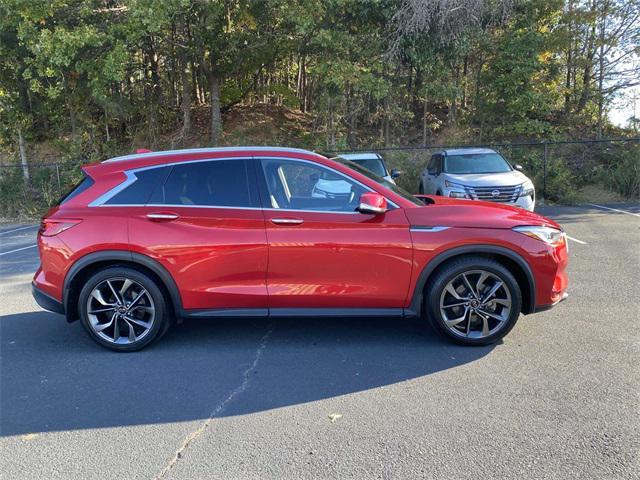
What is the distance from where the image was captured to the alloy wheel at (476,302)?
175 inches

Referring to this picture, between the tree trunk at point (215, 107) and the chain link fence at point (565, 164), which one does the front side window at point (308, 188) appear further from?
the tree trunk at point (215, 107)

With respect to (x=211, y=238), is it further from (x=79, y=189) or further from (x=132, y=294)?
(x=79, y=189)

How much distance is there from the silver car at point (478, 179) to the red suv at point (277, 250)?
6.00 meters

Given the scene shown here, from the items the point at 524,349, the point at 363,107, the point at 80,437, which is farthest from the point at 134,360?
the point at 363,107

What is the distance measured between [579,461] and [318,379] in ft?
6.03

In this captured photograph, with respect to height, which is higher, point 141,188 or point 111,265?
point 141,188

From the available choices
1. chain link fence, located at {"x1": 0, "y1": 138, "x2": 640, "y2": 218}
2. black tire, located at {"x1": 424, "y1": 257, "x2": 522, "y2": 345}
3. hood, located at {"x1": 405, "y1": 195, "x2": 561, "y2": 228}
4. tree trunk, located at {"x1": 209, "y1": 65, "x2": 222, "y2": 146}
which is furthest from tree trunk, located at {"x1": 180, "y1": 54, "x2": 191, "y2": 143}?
black tire, located at {"x1": 424, "y1": 257, "x2": 522, "y2": 345}

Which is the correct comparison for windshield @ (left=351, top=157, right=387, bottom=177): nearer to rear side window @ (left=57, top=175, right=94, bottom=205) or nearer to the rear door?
the rear door

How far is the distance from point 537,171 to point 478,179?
544cm

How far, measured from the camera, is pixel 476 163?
11.7 meters

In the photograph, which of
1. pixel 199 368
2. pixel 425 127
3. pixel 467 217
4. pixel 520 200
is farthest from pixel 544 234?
pixel 425 127

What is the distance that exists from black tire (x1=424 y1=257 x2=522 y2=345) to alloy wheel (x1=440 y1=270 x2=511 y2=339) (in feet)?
0.06

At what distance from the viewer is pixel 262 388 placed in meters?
3.90

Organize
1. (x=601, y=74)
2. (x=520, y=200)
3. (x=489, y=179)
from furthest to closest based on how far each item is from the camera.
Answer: (x=601, y=74) < (x=489, y=179) < (x=520, y=200)
